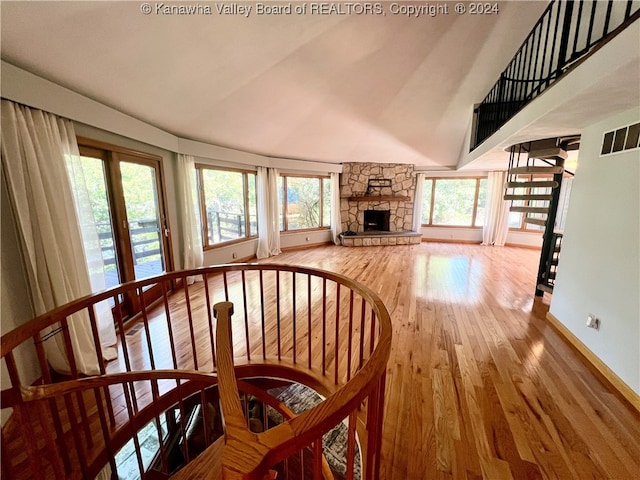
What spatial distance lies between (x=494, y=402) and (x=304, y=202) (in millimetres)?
5610

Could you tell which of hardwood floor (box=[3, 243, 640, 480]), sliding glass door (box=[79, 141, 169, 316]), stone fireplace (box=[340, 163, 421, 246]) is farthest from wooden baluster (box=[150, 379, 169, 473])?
stone fireplace (box=[340, 163, 421, 246])

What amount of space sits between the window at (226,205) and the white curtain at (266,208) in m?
0.17

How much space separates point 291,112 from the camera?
12.7ft

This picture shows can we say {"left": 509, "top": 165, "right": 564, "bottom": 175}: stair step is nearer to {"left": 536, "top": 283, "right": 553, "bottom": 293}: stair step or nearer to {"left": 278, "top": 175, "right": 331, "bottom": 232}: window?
{"left": 536, "top": 283, "right": 553, "bottom": 293}: stair step

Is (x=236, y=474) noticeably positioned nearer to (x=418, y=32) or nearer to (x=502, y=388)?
(x=502, y=388)

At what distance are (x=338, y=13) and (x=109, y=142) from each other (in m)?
2.56

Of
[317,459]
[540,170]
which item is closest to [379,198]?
[540,170]

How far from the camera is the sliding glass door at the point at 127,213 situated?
253 centimetres

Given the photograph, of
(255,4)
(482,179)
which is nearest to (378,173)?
(482,179)

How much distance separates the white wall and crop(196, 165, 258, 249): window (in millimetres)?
4972

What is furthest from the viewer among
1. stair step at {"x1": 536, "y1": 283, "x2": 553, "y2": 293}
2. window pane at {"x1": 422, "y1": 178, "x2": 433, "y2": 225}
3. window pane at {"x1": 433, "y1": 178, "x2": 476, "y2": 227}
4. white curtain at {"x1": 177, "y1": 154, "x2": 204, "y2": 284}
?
window pane at {"x1": 422, "y1": 178, "x2": 433, "y2": 225}

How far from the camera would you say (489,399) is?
1.75 m

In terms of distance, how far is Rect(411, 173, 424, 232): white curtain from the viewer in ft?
23.4

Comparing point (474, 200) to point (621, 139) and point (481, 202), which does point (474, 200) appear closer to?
point (481, 202)
